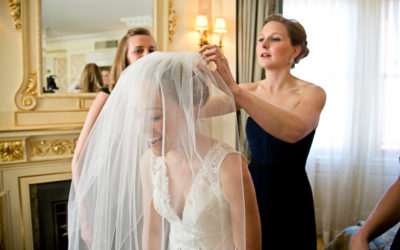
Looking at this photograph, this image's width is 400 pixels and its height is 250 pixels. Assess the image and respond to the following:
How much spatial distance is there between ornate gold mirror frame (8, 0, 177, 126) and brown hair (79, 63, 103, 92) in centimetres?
8

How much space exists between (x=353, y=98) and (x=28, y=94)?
10.9 ft

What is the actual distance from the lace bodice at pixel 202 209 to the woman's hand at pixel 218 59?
234mm

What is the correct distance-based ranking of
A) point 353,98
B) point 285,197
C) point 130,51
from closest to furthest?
point 285,197 < point 130,51 < point 353,98

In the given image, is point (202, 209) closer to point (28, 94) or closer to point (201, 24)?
point (28, 94)

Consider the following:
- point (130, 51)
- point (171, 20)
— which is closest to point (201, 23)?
point (171, 20)

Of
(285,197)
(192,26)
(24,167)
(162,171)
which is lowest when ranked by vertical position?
(24,167)

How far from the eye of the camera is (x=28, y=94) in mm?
2469

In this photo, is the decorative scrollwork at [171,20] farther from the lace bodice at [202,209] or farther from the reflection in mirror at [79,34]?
the lace bodice at [202,209]

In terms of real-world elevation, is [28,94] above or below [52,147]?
above

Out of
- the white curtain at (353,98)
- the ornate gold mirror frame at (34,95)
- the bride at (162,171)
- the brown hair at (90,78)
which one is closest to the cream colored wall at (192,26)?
the white curtain at (353,98)

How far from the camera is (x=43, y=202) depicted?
8.60ft

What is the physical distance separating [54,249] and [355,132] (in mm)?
3393

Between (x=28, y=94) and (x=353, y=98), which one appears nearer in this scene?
(x=28, y=94)

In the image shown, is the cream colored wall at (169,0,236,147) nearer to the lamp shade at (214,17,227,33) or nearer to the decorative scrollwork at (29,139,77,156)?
the lamp shade at (214,17,227,33)
